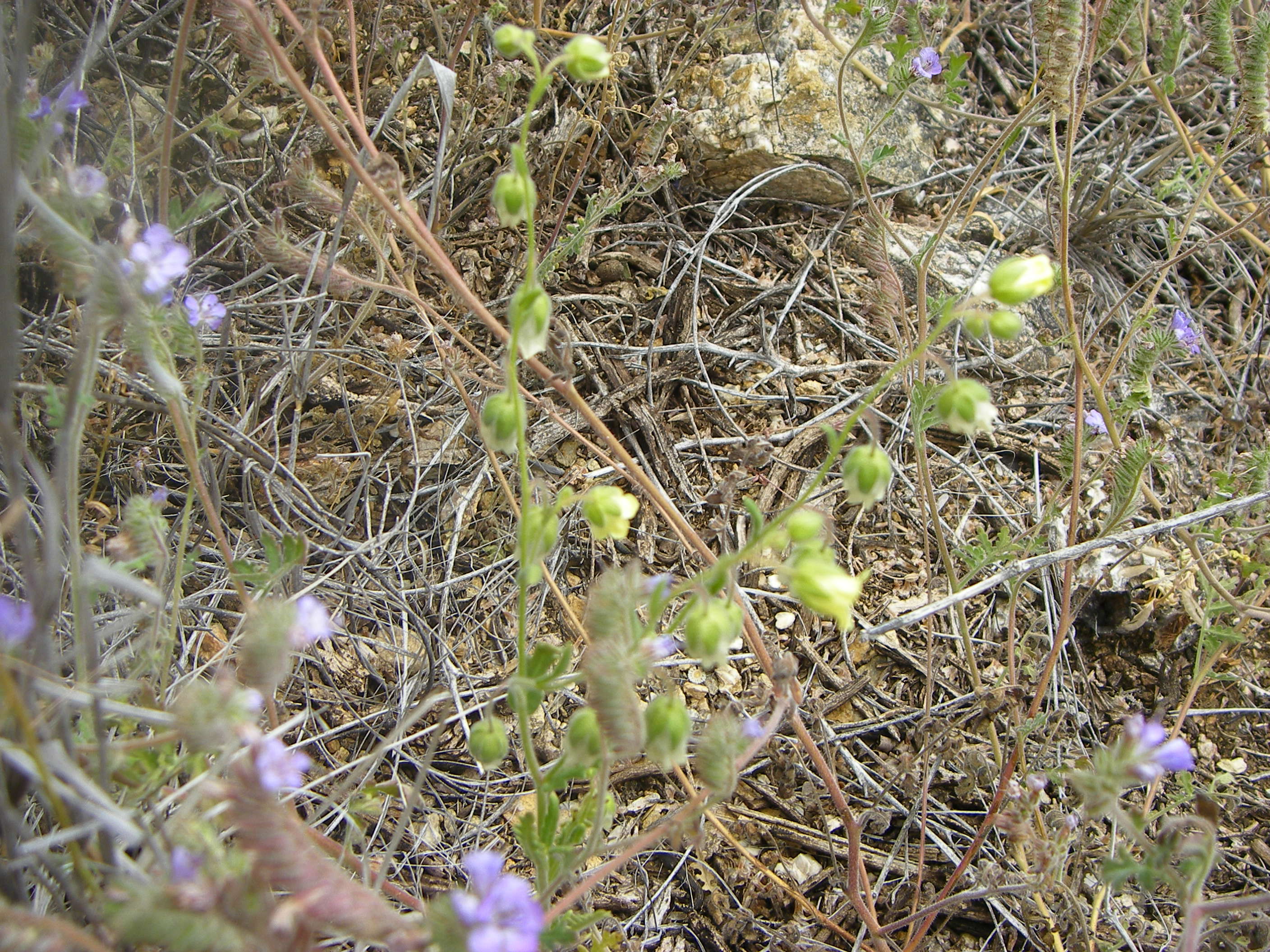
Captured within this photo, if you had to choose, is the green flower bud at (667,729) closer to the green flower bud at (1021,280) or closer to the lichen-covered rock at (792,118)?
the green flower bud at (1021,280)

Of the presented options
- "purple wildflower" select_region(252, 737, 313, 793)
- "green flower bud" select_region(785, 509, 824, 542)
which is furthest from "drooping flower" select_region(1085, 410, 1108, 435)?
"purple wildflower" select_region(252, 737, 313, 793)

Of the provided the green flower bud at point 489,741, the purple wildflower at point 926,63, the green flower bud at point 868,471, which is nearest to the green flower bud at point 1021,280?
the green flower bud at point 868,471

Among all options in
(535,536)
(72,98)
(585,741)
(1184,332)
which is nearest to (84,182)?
(72,98)

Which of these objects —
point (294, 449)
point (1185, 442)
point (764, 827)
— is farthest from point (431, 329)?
point (1185, 442)

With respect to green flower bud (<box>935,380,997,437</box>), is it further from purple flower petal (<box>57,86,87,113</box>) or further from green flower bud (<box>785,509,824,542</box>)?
purple flower petal (<box>57,86,87,113</box>)

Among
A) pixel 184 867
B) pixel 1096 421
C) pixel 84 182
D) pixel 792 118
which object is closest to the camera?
pixel 184 867

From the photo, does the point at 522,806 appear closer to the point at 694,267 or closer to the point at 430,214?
the point at 430,214

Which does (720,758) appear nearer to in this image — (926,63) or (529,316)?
(529,316)
